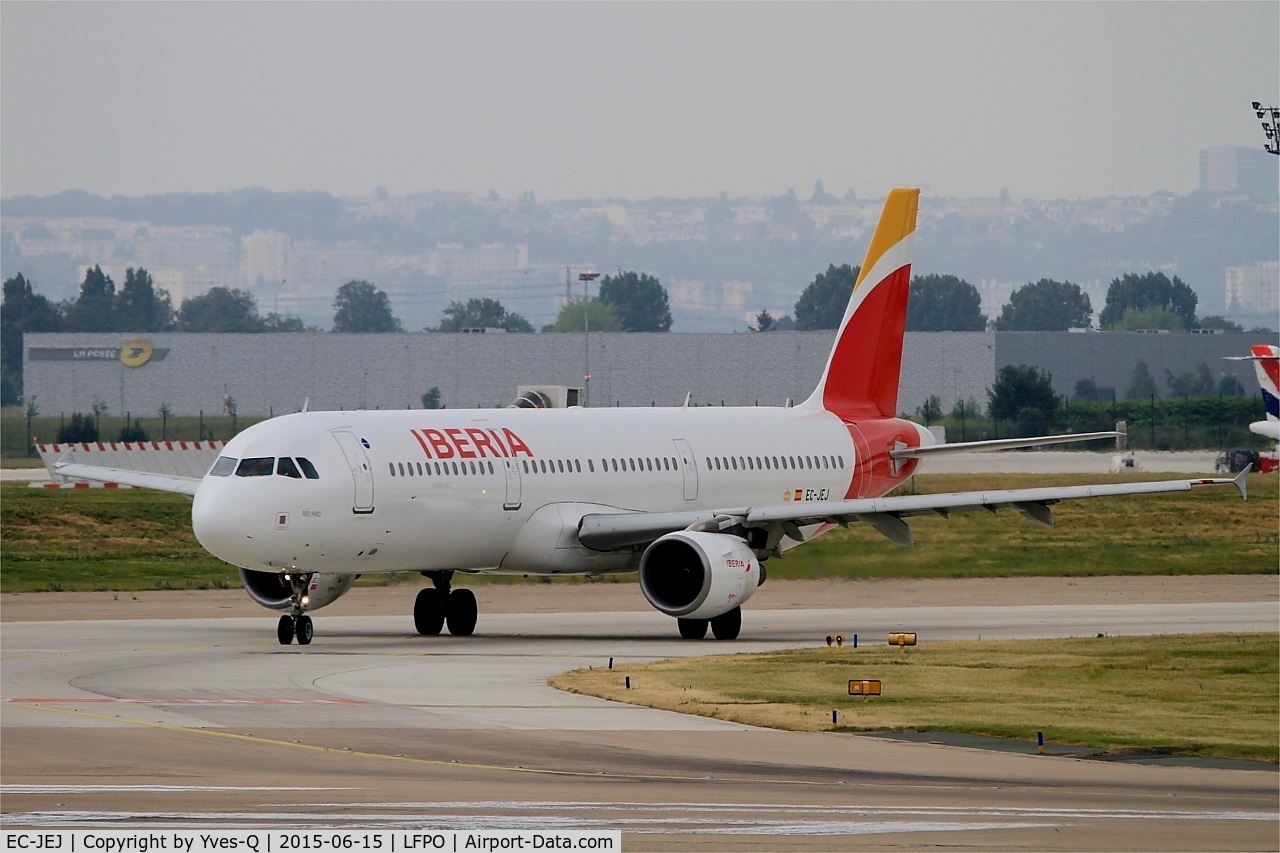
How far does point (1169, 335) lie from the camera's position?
14912cm

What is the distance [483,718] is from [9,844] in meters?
9.65

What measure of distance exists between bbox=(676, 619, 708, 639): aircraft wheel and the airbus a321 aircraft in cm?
2

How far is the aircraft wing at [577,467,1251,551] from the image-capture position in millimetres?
36625

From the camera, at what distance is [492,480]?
36.6 meters

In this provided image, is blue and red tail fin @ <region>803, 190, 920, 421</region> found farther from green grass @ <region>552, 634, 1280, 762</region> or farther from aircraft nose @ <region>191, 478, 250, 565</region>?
aircraft nose @ <region>191, 478, 250, 565</region>

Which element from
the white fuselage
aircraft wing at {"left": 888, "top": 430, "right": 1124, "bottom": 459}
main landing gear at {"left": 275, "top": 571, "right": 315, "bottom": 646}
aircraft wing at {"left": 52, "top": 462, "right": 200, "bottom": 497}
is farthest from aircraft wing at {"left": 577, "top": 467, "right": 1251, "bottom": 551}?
aircraft wing at {"left": 52, "top": 462, "right": 200, "bottom": 497}

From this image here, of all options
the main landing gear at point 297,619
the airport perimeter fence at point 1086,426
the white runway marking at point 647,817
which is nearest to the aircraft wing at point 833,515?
the main landing gear at point 297,619

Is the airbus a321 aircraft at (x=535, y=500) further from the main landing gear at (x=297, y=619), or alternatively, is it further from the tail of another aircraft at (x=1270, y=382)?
the tail of another aircraft at (x=1270, y=382)

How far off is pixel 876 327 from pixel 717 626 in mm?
12252

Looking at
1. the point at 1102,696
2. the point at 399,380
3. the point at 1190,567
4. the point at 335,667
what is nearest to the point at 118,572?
the point at 335,667

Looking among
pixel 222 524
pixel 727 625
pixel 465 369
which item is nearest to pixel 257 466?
pixel 222 524

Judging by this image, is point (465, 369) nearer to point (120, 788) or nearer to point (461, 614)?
point (461, 614)

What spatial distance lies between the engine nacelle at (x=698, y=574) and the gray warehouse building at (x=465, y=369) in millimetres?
90082

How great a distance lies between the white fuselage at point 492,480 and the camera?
110 ft
